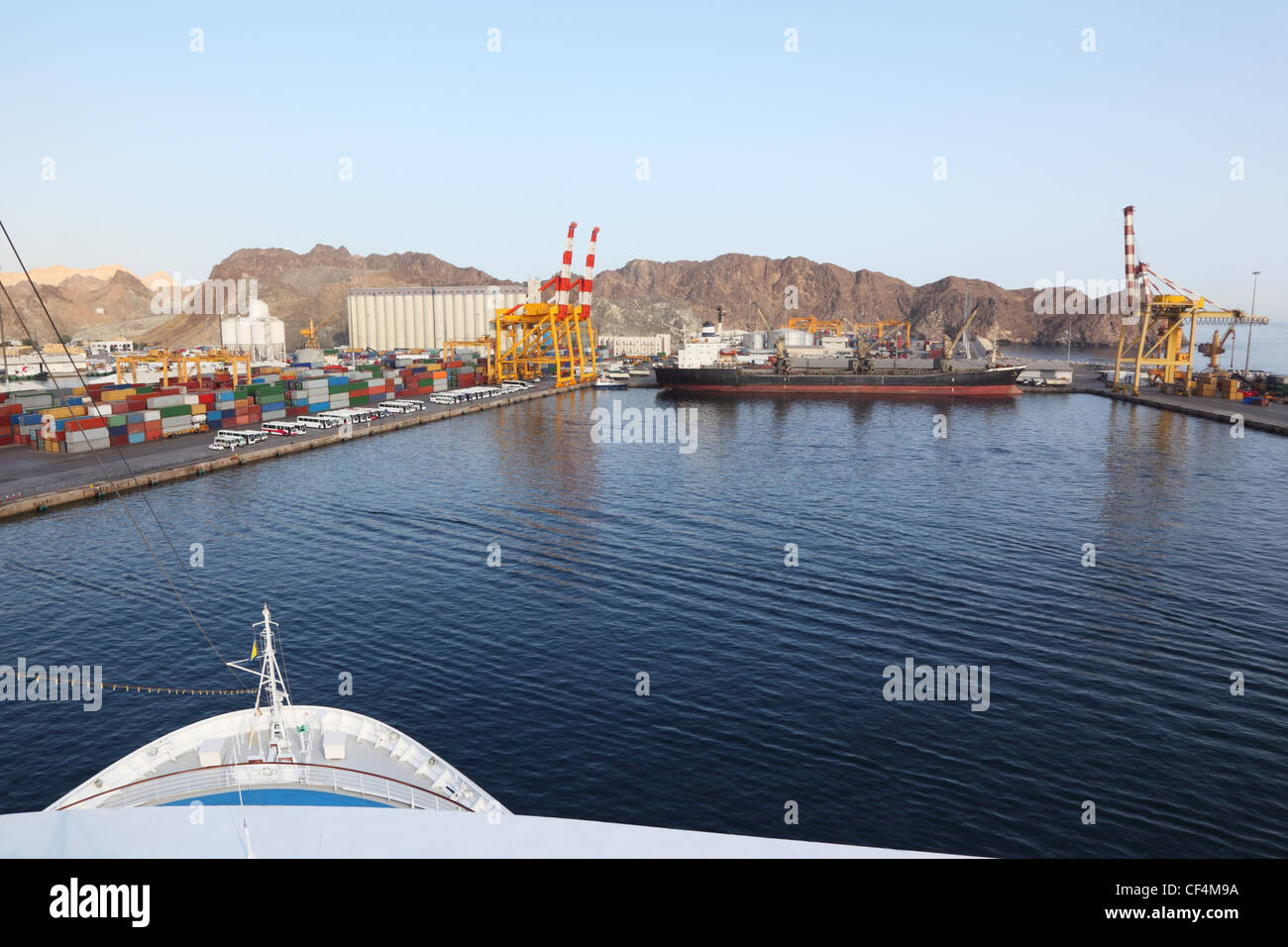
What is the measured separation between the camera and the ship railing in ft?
62.2

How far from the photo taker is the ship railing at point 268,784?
1895 cm

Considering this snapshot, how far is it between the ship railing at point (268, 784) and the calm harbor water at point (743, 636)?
6118mm

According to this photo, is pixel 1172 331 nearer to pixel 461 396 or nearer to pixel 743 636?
pixel 461 396

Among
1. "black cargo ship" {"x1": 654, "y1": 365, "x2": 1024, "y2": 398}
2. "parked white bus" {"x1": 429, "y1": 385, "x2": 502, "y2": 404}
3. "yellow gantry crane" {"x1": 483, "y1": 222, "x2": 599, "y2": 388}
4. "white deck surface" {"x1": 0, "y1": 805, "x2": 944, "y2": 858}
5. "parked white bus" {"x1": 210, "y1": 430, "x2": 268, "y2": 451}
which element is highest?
"yellow gantry crane" {"x1": 483, "y1": 222, "x2": 599, "y2": 388}

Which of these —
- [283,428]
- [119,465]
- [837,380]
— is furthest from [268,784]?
[837,380]

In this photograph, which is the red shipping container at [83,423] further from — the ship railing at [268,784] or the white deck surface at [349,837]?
the white deck surface at [349,837]

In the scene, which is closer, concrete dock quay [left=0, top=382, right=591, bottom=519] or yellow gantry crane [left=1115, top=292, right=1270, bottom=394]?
concrete dock quay [left=0, top=382, right=591, bottom=519]

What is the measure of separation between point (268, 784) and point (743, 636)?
2254 cm

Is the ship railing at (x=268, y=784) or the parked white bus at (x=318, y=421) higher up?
the parked white bus at (x=318, y=421)

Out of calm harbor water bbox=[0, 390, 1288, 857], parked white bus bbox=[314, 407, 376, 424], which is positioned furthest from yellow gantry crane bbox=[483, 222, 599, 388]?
calm harbor water bbox=[0, 390, 1288, 857]

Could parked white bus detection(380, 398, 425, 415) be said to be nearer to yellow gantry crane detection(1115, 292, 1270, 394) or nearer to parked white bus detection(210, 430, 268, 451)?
parked white bus detection(210, 430, 268, 451)

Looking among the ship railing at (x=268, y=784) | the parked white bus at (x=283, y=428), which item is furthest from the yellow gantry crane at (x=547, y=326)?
the ship railing at (x=268, y=784)

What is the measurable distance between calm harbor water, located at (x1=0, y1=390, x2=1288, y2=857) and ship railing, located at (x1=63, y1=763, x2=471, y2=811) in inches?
241
